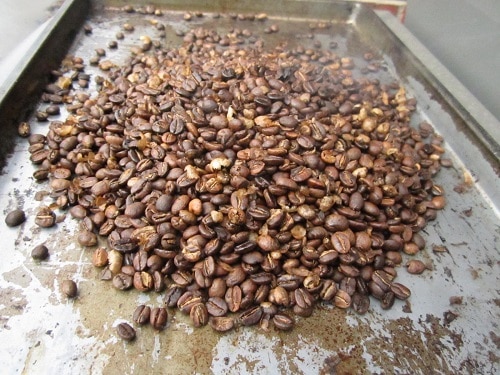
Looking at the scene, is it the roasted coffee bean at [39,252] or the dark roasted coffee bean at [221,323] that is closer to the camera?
the dark roasted coffee bean at [221,323]

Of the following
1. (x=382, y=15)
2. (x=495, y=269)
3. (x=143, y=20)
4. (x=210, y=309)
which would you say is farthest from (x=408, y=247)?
(x=143, y=20)

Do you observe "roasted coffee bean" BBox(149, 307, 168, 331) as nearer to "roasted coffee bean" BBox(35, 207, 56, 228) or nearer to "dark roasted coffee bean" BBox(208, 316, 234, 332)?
"dark roasted coffee bean" BBox(208, 316, 234, 332)

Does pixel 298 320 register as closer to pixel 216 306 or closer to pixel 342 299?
pixel 342 299

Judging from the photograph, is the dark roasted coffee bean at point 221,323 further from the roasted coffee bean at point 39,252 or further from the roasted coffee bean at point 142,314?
the roasted coffee bean at point 39,252

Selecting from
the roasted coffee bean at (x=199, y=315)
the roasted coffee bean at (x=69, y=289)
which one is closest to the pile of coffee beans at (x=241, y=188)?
the roasted coffee bean at (x=199, y=315)

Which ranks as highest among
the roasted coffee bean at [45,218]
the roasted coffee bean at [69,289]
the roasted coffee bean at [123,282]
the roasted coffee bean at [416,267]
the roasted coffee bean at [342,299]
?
the roasted coffee bean at [45,218]

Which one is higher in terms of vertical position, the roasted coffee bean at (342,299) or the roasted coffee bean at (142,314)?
the roasted coffee bean at (142,314)

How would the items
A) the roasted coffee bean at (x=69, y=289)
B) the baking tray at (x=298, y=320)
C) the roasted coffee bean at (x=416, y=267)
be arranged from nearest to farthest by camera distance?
the baking tray at (x=298, y=320), the roasted coffee bean at (x=69, y=289), the roasted coffee bean at (x=416, y=267)

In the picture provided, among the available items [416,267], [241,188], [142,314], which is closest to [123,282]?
[142,314]

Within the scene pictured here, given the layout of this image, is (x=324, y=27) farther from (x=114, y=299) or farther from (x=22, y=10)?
(x=114, y=299)
